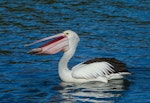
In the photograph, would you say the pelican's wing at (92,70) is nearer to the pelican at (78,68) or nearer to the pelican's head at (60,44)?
the pelican at (78,68)

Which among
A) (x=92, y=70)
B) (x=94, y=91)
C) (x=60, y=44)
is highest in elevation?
(x=60, y=44)

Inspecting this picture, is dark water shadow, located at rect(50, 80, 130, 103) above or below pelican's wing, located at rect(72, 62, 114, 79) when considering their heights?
below

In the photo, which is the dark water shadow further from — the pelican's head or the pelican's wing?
the pelican's head

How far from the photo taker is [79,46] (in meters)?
14.9

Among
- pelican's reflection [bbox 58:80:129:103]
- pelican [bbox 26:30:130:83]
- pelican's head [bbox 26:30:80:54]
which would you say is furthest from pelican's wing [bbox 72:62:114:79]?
pelican's head [bbox 26:30:80:54]

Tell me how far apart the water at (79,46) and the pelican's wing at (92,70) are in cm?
21

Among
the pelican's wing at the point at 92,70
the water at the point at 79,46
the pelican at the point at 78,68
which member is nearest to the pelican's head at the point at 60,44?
the pelican at the point at 78,68

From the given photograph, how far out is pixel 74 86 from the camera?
35.1 feet

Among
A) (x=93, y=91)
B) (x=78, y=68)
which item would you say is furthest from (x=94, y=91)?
(x=78, y=68)

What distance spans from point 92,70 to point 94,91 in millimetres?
704

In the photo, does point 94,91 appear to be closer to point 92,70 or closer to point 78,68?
point 92,70

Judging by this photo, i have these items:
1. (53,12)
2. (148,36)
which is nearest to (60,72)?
(148,36)

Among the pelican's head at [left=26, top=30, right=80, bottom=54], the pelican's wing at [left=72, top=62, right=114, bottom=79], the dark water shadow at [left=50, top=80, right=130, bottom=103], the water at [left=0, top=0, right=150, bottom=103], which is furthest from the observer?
the pelican's head at [left=26, top=30, right=80, bottom=54]

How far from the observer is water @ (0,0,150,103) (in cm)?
1009
